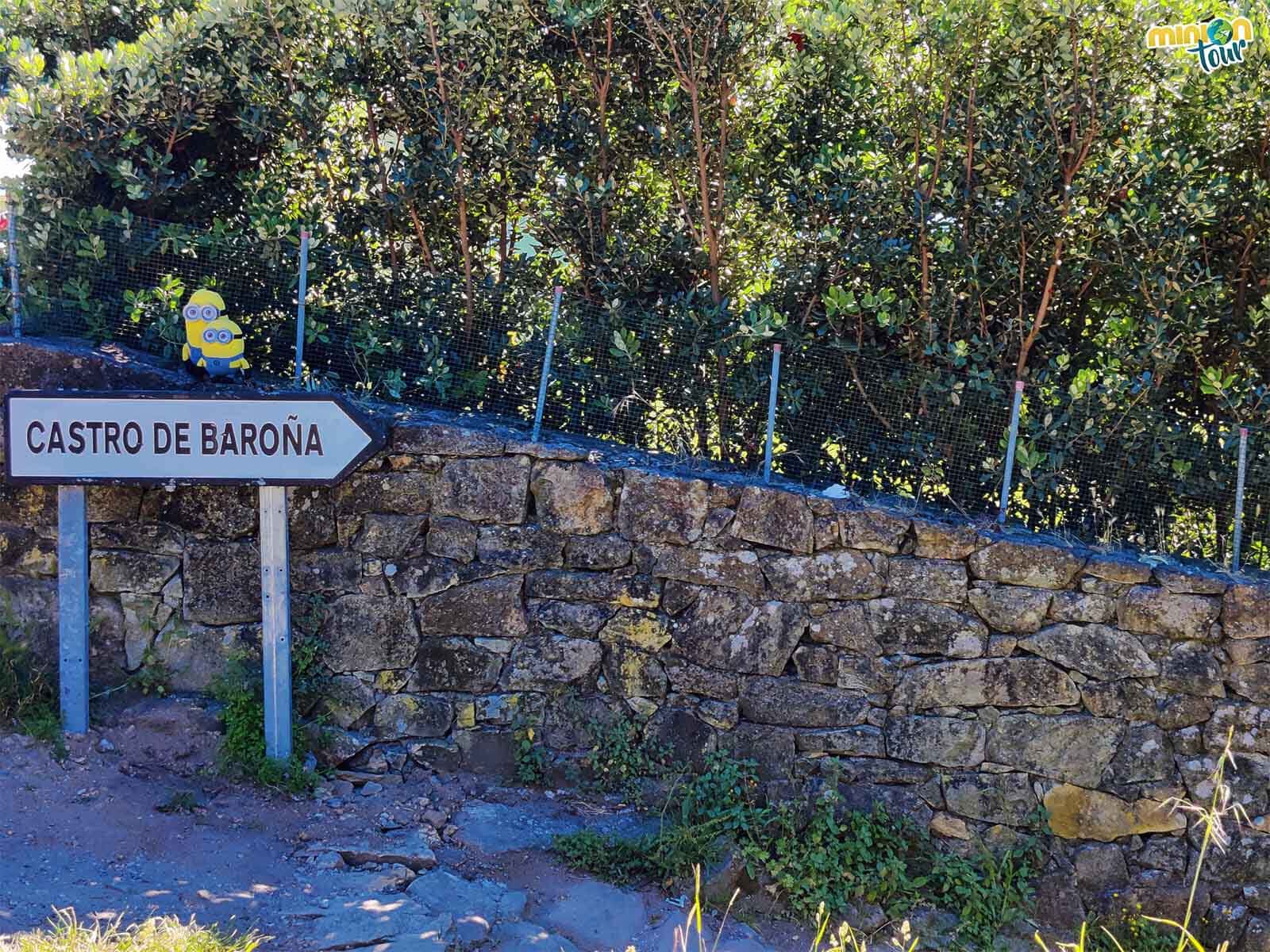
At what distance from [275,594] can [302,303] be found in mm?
1866

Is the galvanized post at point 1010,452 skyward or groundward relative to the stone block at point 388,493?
skyward

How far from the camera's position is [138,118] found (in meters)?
6.88

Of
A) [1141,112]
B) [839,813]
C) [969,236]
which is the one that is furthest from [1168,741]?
[1141,112]

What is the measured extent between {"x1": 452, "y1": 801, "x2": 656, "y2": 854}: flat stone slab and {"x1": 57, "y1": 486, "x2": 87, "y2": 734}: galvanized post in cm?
211

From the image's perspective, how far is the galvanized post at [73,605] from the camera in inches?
230

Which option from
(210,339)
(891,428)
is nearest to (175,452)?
(210,339)

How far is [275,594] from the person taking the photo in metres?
5.92

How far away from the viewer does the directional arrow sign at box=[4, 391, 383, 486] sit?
5.72m

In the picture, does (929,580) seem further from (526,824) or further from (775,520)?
(526,824)

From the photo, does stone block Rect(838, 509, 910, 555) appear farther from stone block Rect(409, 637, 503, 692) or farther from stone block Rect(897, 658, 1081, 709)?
stone block Rect(409, 637, 503, 692)

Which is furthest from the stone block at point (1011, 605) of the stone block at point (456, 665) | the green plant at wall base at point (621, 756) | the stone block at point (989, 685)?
the stone block at point (456, 665)

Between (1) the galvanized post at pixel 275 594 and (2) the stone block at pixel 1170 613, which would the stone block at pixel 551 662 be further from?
(2) the stone block at pixel 1170 613

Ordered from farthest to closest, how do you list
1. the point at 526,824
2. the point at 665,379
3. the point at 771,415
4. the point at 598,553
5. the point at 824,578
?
the point at 665,379
the point at 771,415
the point at 598,553
the point at 824,578
the point at 526,824

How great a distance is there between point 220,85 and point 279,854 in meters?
4.63
